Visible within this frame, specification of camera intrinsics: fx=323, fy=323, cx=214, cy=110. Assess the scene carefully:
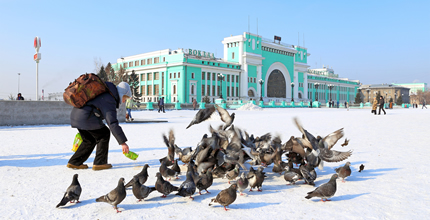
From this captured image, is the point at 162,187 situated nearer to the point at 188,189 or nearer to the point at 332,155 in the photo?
the point at 188,189

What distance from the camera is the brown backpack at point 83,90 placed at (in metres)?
4.43

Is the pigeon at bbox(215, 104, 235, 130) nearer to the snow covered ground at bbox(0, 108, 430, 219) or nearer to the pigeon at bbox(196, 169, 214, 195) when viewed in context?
the snow covered ground at bbox(0, 108, 430, 219)

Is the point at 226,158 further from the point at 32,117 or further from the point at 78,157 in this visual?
the point at 32,117

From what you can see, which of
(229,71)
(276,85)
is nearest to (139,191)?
(229,71)

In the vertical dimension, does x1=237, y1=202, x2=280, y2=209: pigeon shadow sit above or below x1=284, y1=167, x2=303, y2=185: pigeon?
below

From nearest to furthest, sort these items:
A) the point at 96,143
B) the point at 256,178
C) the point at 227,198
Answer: the point at 227,198
the point at 256,178
the point at 96,143

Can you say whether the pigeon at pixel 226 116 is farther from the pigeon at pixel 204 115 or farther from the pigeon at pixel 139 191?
the pigeon at pixel 139 191

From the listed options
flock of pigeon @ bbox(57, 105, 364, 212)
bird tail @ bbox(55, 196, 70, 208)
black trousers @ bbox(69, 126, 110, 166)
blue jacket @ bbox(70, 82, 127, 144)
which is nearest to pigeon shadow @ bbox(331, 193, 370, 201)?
flock of pigeon @ bbox(57, 105, 364, 212)

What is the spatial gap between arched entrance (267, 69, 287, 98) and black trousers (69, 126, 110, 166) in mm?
71512

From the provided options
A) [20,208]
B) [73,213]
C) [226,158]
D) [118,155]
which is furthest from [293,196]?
[118,155]

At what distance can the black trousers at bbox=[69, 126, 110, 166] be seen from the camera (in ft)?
15.5

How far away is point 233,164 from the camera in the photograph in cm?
398

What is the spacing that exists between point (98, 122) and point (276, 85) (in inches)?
2937

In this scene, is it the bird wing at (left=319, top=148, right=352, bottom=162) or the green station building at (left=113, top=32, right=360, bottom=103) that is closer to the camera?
the bird wing at (left=319, top=148, right=352, bottom=162)
